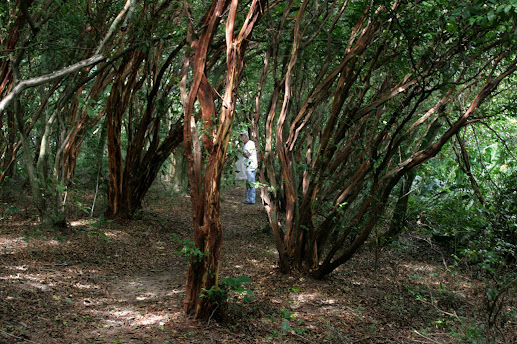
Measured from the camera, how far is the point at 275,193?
197 inches

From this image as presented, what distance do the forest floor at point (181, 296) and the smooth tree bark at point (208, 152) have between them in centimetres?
38

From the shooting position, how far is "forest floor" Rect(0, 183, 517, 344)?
11.2ft

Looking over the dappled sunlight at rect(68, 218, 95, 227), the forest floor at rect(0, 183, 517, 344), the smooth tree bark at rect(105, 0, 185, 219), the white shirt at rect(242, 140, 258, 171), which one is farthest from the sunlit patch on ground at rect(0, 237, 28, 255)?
the white shirt at rect(242, 140, 258, 171)

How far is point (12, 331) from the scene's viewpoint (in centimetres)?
300

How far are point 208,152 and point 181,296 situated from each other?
1658 millimetres

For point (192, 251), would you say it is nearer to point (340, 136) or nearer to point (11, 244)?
point (340, 136)

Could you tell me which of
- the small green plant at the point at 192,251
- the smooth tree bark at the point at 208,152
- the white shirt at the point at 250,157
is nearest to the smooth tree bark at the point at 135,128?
the white shirt at the point at 250,157

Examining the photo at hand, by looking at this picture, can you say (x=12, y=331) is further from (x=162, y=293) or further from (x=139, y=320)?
(x=162, y=293)

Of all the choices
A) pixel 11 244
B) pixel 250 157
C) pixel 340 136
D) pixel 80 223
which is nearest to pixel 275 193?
pixel 340 136

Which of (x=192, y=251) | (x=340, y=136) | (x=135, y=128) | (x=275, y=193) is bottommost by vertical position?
(x=192, y=251)

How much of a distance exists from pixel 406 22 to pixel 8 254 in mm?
4818

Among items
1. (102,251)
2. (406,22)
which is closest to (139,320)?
(102,251)

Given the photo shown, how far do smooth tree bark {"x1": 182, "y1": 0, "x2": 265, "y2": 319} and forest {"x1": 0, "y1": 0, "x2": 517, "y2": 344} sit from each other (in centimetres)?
1

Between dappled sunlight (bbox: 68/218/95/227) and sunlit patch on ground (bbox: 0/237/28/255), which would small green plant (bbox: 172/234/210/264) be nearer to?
sunlit patch on ground (bbox: 0/237/28/255)
